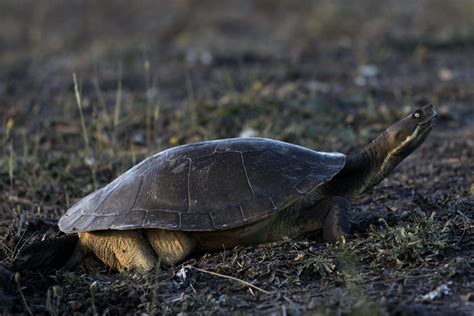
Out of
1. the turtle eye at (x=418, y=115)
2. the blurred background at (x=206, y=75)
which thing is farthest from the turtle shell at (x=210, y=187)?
the blurred background at (x=206, y=75)

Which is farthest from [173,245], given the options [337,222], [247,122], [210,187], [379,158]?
[247,122]

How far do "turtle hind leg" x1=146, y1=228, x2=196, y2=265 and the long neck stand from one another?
991mm

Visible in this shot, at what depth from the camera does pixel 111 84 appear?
10.3 metres

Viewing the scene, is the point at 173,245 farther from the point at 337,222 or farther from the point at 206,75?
Answer: the point at 206,75

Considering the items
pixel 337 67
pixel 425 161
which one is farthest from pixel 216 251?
pixel 337 67

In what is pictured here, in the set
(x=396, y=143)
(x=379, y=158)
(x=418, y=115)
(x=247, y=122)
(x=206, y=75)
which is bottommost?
(x=247, y=122)

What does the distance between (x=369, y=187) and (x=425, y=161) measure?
6.84 feet

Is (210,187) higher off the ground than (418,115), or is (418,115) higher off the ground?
(418,115)

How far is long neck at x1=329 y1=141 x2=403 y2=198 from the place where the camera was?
15.6 feet

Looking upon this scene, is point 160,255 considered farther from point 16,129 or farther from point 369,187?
point 16,129

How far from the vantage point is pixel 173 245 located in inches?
175

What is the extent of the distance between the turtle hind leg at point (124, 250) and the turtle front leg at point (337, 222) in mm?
1050

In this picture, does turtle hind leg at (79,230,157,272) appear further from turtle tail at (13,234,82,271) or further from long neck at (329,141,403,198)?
long neck at (329,141,403,198)

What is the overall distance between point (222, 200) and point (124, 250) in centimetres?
69
